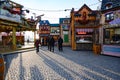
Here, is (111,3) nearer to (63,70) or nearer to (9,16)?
(9,16)

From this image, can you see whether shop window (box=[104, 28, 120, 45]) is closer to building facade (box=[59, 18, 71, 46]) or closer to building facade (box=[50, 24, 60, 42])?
building facade (box=[59, 18, 71, 46])

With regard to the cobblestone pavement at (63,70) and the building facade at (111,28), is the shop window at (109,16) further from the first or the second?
the cobblestone pavement at (63,70)

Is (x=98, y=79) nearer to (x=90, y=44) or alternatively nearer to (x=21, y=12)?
(x=90, y=44)

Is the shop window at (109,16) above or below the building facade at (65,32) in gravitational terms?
above

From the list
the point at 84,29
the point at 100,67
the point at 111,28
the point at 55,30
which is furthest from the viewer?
the point at 55,30

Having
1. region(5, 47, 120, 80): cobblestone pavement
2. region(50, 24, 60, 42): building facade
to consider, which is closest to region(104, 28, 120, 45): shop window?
region(5, 47, 120, 80): cobblestone pavement

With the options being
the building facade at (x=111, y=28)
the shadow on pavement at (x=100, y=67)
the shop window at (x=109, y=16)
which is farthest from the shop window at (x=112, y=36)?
the shadow on pavement at (x=100, y=67)

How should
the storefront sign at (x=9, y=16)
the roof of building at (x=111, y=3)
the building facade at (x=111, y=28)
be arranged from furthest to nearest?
the storefront sign at (x=9, y=16) → the roof of building at (x=111, y=3) → the building facade at (x=111, y=28)

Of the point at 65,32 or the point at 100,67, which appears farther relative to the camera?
the point at 65,32

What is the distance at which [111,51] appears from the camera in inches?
837

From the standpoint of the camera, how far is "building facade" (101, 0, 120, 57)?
20281 millimetres

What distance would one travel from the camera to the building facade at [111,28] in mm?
20281

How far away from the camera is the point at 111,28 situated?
21.0m

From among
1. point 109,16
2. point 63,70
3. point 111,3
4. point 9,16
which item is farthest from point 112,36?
point 9,16
